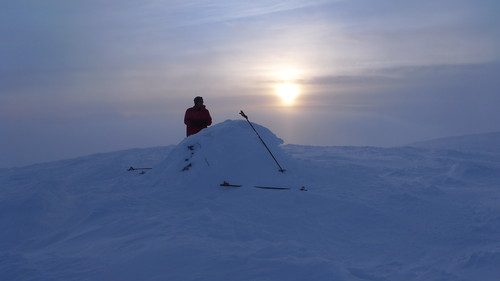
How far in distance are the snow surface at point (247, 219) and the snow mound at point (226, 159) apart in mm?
27

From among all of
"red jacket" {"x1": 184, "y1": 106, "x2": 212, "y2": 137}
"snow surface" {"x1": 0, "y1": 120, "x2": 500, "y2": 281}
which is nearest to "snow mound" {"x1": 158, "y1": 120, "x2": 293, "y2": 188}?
"snow surface" {"x1": 0, "y1": 120, "x2": 500, "y2": 281}

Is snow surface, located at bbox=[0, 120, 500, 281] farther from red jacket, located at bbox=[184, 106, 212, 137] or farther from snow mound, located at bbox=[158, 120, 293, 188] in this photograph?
red jacket, located at bbox=[184, 106, 212, 137]

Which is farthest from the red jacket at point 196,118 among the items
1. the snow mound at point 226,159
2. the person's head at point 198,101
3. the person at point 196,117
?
the snow mound at point 226,159

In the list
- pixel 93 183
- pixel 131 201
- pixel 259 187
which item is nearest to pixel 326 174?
pixel 259 187

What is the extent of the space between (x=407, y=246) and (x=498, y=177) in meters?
4.69

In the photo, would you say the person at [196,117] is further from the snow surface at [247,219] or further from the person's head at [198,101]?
the snow surface at [247,219]

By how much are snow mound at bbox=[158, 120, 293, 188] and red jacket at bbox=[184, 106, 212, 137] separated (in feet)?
3.43

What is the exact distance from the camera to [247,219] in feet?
19.5

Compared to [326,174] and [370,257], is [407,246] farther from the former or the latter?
[326,174]

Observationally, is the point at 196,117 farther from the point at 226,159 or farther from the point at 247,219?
the point at 247,219

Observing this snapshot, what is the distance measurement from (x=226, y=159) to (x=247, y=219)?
220cm

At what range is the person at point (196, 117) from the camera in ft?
31.7

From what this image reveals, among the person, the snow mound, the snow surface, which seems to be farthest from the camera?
the person

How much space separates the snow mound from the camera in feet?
25.1
